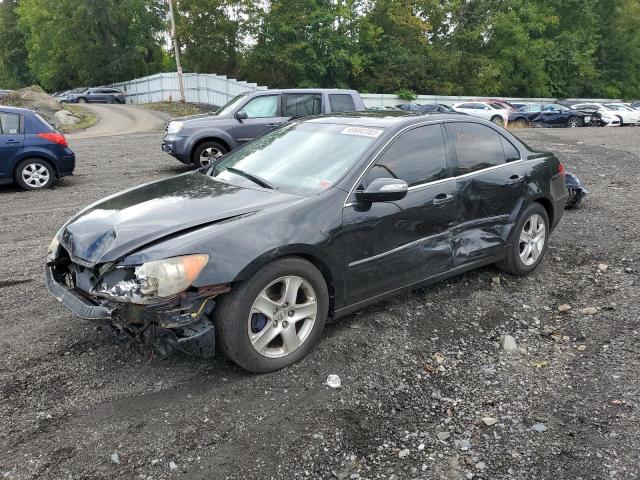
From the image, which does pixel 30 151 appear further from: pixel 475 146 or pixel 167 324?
pixel 475 146

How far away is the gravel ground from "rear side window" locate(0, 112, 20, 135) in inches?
210

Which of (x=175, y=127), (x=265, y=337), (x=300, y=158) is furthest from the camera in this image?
(x=175, y=127)

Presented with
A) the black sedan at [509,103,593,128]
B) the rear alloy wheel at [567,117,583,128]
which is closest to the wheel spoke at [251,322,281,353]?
the black sedan at [509,103,593,128]

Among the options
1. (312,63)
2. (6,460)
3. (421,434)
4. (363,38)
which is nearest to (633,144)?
(421,434)

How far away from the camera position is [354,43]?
42.5 meters

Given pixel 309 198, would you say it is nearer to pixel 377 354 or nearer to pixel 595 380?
pixel 377 354

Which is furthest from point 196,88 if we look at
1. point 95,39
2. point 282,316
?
point 282,316

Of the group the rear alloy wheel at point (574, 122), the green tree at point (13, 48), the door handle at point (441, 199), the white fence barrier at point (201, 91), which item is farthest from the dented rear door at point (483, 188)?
the green tree at point (13, 48)

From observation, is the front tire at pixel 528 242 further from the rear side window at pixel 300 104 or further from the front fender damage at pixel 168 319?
the rear side window at pixel 300 104

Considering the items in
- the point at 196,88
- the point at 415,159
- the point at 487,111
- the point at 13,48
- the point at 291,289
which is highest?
the point at 13,48

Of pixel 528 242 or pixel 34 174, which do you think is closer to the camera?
pixel 528 242

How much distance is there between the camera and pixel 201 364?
3.41 metres

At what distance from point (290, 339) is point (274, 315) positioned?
8.9 inches

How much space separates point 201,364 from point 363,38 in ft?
145
